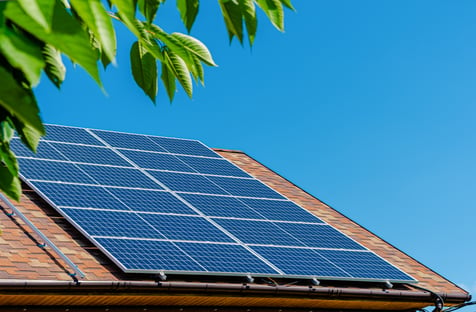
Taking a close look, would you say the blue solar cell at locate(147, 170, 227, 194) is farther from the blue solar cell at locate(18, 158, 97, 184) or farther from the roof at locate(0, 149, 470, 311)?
the roof at locate(0, 149, 470, 311)

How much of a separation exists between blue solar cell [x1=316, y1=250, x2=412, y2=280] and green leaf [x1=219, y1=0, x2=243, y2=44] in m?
10.6

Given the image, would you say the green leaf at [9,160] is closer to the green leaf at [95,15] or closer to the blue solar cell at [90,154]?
the green leaf at [95,15]

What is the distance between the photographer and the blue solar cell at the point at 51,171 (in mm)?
13330

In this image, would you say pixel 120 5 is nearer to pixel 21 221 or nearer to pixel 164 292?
pixel 164 292

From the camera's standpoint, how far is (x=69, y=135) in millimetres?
16203

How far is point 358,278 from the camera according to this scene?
13.6m

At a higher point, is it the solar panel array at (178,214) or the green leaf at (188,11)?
the green leaf at (188,11)

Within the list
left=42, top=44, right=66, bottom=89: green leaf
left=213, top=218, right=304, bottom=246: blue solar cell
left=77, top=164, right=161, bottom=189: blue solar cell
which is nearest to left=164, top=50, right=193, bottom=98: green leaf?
left=42, top=44, right=66, bottom=89: green leaf

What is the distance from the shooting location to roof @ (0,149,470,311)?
10.2 metres

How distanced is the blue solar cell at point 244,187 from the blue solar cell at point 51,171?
3094mm

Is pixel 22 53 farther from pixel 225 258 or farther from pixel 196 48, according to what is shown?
pixel 225 258

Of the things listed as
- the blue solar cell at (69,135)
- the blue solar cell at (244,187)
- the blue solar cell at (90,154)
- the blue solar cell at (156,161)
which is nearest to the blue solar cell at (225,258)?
the blue solar cell at (244,187)

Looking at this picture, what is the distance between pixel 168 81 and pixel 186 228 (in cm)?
916

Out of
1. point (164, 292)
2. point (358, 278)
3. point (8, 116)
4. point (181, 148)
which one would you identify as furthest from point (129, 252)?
point (8, 116)
